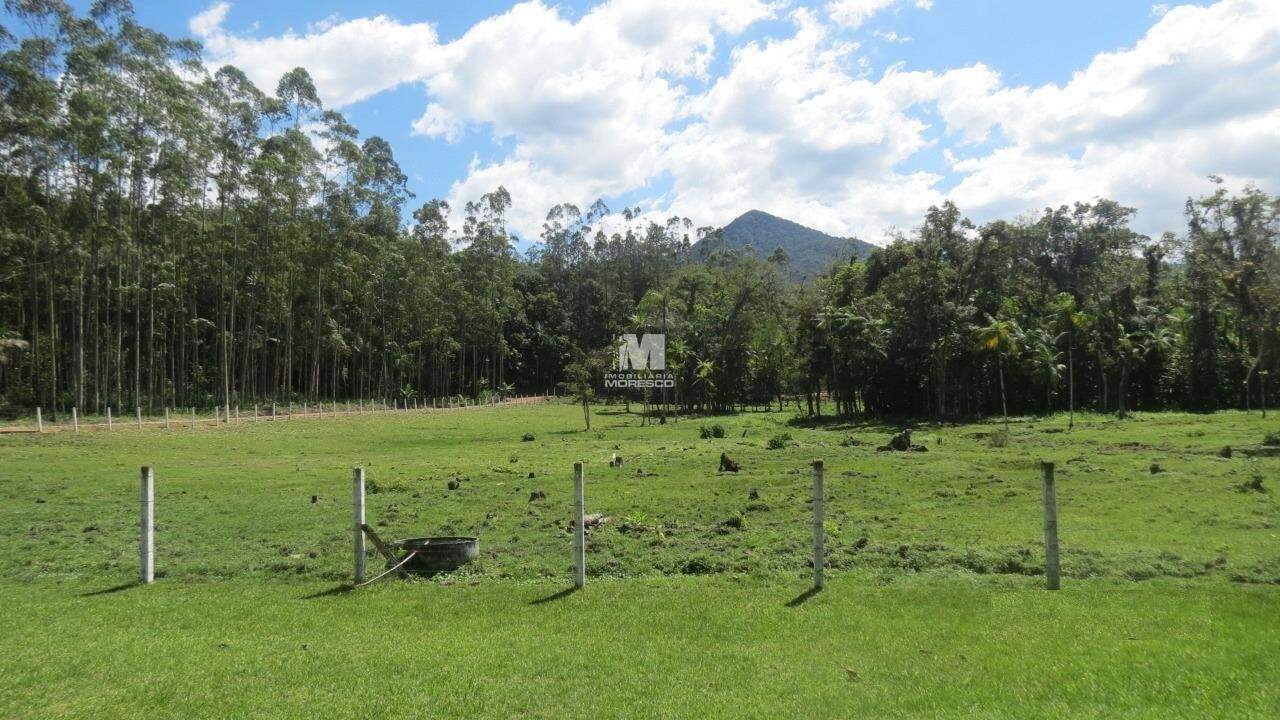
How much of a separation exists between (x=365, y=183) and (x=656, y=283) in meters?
44.7

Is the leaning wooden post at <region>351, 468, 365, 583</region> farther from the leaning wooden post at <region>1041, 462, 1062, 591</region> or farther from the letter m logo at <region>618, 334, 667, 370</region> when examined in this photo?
the letter m logo at <region>618, 334, 667, 370</region>

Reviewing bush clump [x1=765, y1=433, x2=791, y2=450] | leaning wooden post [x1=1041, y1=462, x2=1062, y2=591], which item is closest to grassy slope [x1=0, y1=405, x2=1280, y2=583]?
bush clump [x1=765, y1=433, x2=791, y2=450]

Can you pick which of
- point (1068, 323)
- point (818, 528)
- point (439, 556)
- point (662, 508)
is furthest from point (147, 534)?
point (1068, 323)

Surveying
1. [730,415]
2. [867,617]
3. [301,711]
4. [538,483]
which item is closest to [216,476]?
[538,483]

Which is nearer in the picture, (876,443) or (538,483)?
(538,483)

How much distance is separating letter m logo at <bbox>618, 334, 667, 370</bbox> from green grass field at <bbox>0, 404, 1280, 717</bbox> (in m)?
40.1

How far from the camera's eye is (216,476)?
2089 centimetres

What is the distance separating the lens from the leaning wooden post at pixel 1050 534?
27.3 feet

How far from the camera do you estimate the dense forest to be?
40.2 metres

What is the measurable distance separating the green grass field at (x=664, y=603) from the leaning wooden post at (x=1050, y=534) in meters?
0.25

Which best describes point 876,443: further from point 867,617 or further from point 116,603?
point 116,603

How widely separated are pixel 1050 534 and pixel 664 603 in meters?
4.35

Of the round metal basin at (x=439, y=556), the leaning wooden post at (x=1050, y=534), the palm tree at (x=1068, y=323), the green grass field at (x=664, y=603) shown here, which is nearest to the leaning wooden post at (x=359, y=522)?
the green grass field at (x=664, y=603)

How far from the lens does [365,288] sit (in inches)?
2778
